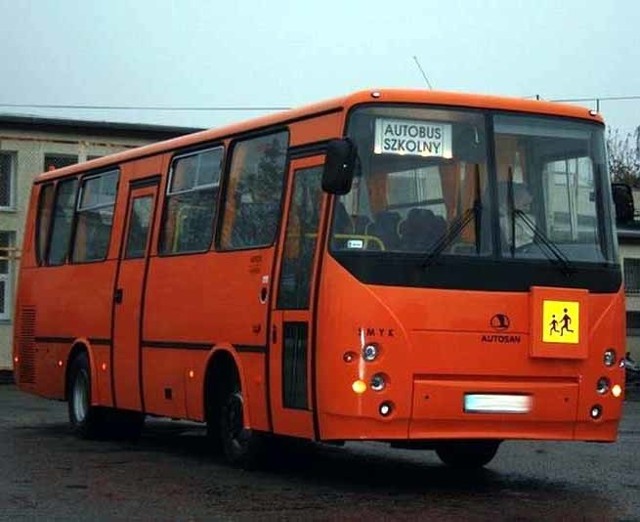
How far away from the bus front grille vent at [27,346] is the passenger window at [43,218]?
0.75 meters

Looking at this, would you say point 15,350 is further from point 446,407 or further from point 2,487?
point 446,407

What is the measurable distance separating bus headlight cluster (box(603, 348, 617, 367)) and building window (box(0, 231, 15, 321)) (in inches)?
951

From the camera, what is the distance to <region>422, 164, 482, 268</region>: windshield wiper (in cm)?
1141

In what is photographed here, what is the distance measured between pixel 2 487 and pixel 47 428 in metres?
6.84

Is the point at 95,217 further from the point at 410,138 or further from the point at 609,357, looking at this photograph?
the point at 609,357

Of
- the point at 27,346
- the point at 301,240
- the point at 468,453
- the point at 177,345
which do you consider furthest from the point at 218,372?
the point at 27,346

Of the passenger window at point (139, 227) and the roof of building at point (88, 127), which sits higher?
the roof of building at point (88, 127)

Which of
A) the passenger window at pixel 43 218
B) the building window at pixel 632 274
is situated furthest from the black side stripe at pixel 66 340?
the building window at pixel 632 274

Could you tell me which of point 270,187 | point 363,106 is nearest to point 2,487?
point 270,187

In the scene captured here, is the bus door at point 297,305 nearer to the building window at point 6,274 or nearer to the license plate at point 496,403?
the license plate at point 496,403

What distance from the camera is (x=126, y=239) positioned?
627 inches

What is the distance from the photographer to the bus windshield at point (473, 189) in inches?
450

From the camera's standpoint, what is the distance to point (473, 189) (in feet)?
38.2

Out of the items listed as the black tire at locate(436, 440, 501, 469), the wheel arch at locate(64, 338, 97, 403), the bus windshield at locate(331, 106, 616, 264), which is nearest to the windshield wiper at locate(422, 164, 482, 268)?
the bus windshield at locate(331, 106, 616, 264)
